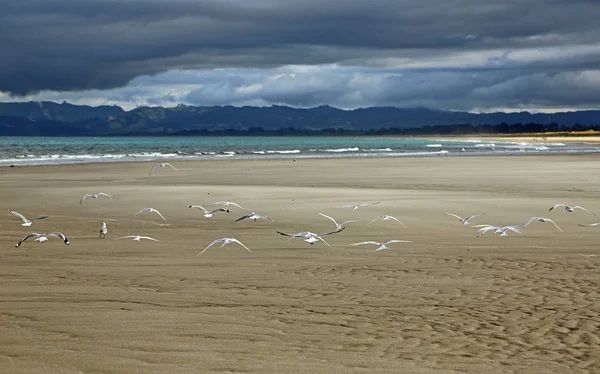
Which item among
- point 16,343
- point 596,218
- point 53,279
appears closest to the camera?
point 16,343

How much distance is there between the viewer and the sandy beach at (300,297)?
559 cm

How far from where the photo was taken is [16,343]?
588 cm

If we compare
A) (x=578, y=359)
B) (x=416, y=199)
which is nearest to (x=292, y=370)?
(x=578, y=359)

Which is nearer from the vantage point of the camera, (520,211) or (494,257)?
(494,257)

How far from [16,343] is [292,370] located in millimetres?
2334

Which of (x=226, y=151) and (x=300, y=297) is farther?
(x=226, y=151)

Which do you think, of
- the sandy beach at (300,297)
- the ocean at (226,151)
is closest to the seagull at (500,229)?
the sandy beach at (300,297)

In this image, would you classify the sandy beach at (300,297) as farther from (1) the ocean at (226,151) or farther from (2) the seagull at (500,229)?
(1) the ocean at (226,151)

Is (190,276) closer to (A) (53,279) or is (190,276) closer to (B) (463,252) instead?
(A) (53,279)

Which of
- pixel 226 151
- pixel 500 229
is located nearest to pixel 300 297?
pixel 500 229

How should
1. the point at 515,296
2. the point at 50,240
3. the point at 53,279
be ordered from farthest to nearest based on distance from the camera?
the point at 50,240, the point at 53,279, the point at 515,296

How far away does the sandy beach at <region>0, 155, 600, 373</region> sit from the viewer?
5.59m

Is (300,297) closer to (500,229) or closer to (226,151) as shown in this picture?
(500,229)

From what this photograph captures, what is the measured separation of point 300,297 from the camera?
761cm
